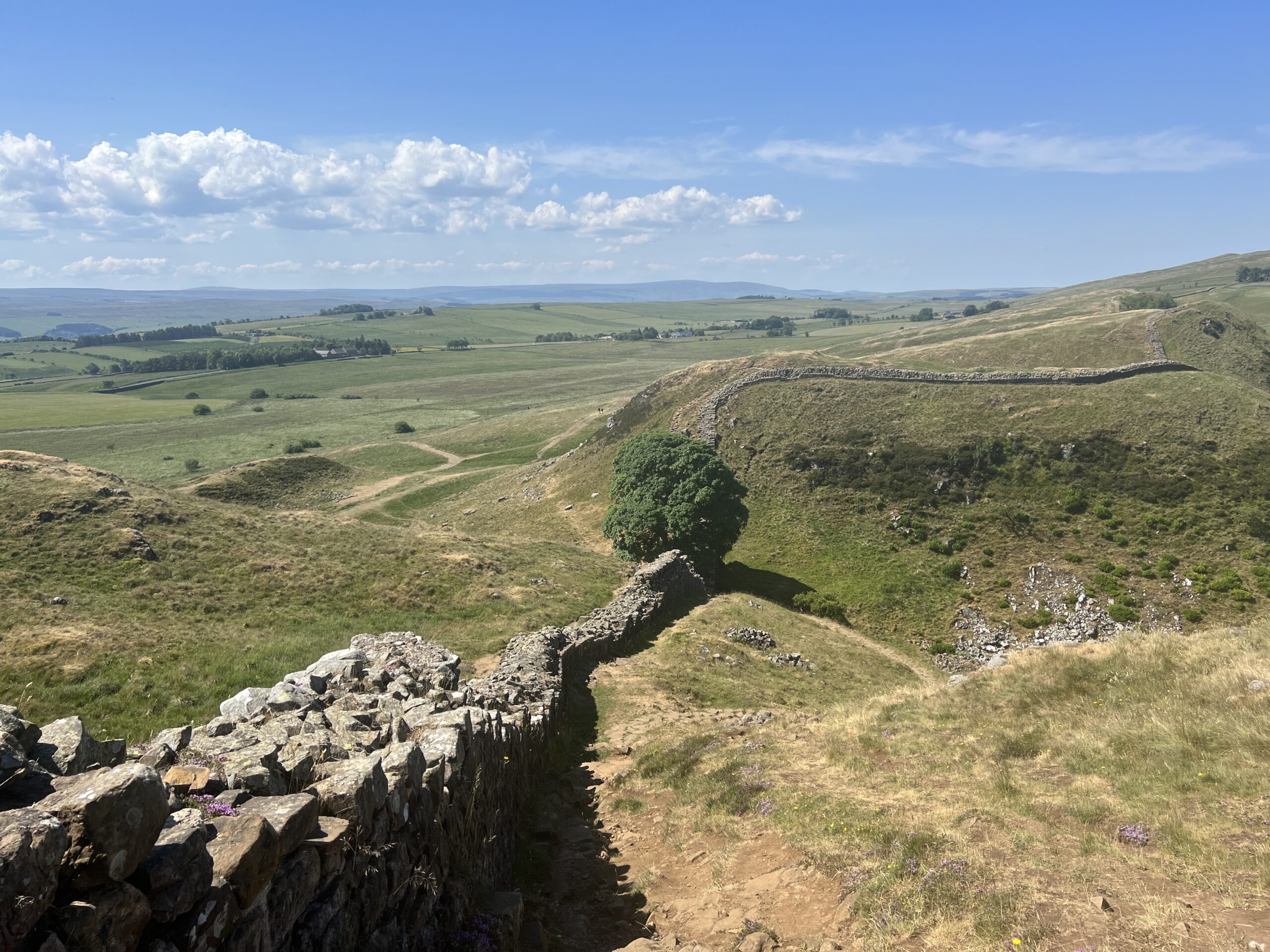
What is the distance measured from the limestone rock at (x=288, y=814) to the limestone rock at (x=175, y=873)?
3.07ft

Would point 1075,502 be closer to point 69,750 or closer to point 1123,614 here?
point 1123,614

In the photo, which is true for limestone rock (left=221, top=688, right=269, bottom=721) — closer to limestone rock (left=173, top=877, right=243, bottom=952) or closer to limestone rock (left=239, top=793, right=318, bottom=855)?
limestone rock (left=239, top=793, right=318, bottom=855)

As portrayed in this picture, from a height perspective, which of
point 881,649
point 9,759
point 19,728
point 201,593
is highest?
point 9,759

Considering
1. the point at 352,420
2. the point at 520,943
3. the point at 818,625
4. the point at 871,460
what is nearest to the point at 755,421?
the point at 871,460

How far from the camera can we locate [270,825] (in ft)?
25.2

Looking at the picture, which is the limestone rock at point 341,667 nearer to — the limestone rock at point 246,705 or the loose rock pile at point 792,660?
the limestone rock at point 246,705

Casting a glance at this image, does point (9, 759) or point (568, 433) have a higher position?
point (9, 759)

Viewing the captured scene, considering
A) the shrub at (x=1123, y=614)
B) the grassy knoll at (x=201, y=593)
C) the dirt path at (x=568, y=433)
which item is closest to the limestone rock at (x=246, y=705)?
the grassy knoll at (x=201, y=593)

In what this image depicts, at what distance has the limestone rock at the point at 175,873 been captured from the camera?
6.38 metres

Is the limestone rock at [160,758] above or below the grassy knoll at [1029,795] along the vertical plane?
above

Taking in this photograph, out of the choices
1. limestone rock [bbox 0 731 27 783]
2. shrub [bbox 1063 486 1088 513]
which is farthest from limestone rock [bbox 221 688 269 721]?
shrub [bbox 1063 486 1088 513]

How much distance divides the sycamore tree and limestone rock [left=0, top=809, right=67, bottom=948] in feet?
156

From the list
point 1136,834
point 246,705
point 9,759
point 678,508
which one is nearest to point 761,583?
point 678,508

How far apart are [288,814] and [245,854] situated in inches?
32.6
